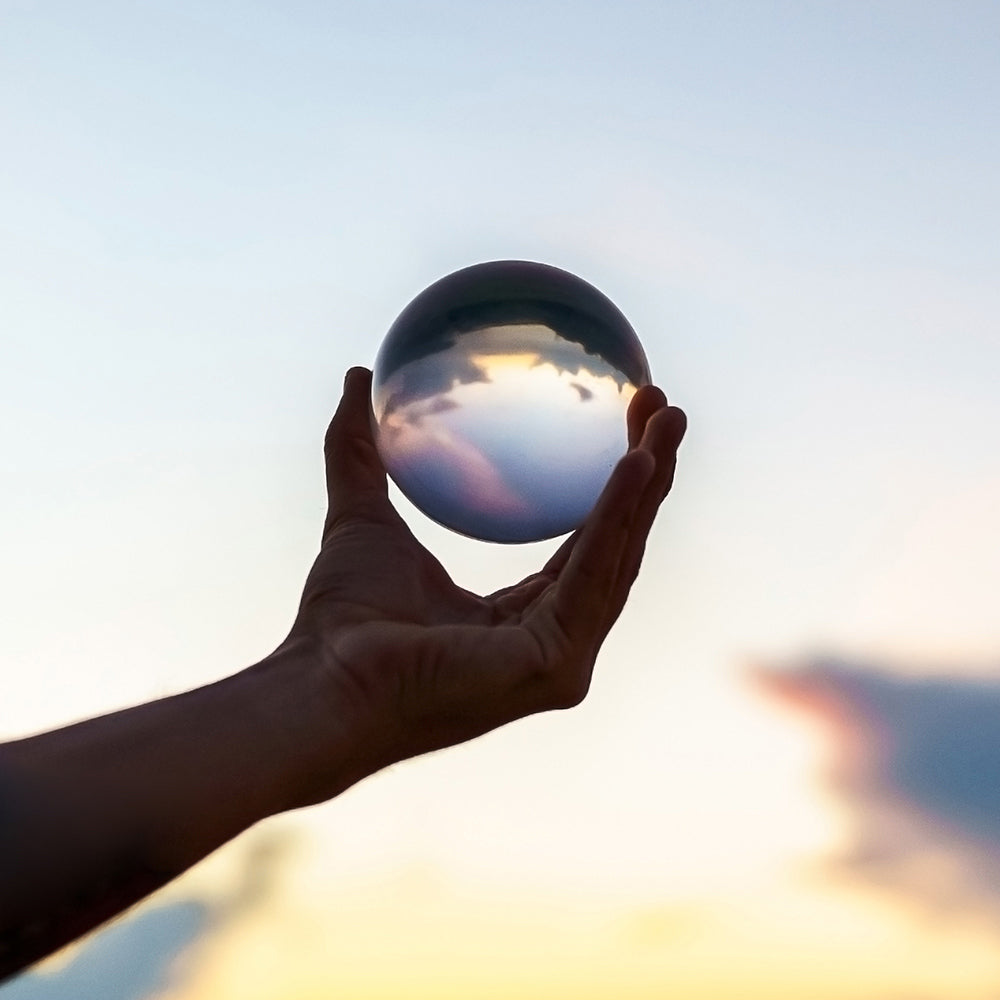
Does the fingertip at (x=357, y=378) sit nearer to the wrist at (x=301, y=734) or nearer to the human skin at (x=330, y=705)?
the human skin at (x=330, y=705)

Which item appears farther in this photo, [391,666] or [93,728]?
[391,666]

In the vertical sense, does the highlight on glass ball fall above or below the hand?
above

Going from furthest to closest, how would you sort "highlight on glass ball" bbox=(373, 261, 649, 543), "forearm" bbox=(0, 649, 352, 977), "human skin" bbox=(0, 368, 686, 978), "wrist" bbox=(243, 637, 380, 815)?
"highlight on glass ball" bbox=(373, 261, 649, 543) < "wrist" bbox=(243, 637, 380, 815) < "human skin" bbox=(0, 368, 686, 978) < "forearm" bbox=(0, 649, 352, 977)

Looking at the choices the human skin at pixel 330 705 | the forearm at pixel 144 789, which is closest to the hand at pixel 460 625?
the human skin at pixel 330 705

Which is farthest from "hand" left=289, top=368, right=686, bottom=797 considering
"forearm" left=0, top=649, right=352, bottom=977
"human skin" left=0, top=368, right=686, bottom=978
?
"forearm" left=0, top=649, right=352, bottom=977

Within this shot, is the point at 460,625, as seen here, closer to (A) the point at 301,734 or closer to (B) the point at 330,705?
(B) the point at 330,705

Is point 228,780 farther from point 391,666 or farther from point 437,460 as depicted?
point 437,460

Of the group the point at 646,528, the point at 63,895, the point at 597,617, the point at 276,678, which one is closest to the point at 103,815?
the point at 63,895

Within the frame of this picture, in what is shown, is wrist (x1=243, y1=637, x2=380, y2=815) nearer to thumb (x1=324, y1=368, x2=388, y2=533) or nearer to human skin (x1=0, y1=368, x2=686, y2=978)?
human skin (x1=0, y1=368, x2=686, y2=978)

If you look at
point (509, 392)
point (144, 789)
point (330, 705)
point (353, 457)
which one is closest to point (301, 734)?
point (330, 705)
